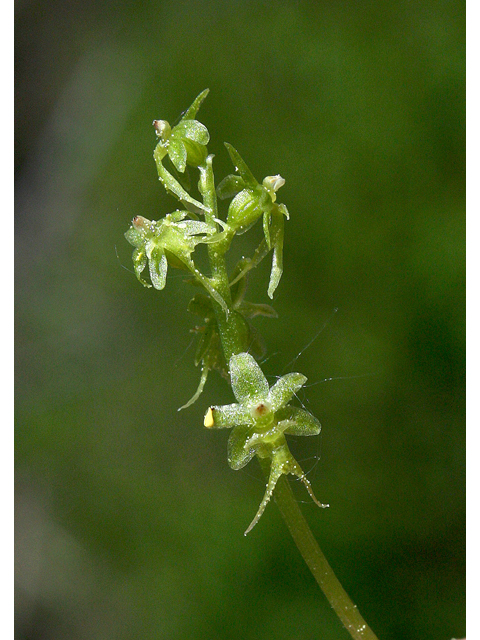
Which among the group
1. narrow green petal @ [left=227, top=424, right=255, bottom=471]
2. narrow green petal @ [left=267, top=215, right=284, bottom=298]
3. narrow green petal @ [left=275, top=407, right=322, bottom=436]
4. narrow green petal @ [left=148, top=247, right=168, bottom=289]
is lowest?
narrow green petal @ [left=227, top=424, right=255, bottom=471]

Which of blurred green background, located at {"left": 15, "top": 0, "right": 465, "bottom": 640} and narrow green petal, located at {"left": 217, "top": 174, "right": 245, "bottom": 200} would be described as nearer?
narrow green petal, located at {"left": 217, "top": 174, "right": 245, "bottom": 200}

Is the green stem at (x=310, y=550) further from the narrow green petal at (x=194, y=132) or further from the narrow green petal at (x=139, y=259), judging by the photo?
the narrow green petal at (x=194, y=132)

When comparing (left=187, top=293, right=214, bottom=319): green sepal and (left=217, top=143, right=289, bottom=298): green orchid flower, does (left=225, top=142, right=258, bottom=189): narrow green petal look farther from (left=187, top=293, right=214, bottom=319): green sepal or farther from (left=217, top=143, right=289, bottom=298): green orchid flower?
(left=187, top=293, right=214, bottom=319): green sepal

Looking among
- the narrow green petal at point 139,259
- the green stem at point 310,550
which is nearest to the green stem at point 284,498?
the green stem at point 310,550

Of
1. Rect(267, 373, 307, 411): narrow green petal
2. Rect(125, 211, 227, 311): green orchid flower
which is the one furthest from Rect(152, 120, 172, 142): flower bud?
Rect(267, 373, 307, 411): narrow green petal

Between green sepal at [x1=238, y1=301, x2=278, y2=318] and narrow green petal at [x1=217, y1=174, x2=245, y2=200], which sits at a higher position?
narrow green petal at [x1=217, y1=174, x2=245, y2=200]
